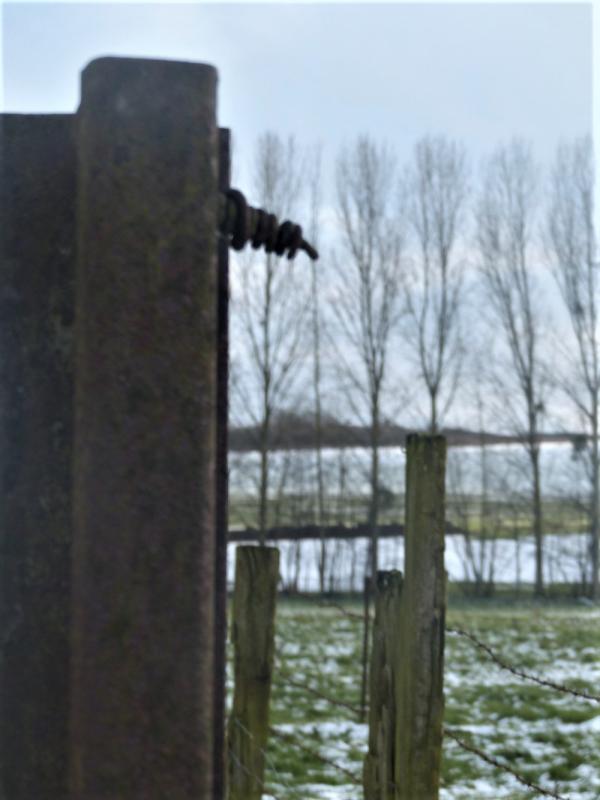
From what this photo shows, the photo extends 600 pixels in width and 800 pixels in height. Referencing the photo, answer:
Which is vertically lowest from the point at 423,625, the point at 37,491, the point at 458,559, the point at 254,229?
the point at 458,559

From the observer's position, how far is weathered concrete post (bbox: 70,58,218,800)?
941 mm

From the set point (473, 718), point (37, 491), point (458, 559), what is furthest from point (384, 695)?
point (458, 559)

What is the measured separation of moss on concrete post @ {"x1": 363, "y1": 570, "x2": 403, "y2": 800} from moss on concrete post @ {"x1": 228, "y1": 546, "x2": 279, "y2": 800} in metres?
0.58

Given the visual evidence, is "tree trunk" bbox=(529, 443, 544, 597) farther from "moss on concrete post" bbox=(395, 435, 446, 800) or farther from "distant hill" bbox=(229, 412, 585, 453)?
"moss on concrete post" bbox=(395, 435, 446, 800)

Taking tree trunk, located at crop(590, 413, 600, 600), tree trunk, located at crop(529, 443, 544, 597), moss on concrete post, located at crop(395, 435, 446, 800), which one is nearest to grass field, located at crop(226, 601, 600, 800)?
moss on concrete post, located at crop(395, 435, 446, 800)

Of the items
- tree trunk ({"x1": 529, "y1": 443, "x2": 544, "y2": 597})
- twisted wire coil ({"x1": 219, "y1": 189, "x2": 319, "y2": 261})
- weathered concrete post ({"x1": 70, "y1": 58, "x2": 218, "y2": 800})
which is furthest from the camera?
tree trunk ({"x1": 529, "y1": 443, "x2": 544, "y2": 597})

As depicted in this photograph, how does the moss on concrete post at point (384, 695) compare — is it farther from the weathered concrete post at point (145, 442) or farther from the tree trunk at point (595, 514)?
the tree trunk at point (595, 514)

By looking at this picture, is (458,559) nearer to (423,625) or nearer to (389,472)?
(389,472)

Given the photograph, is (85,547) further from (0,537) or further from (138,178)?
(138,178)

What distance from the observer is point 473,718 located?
796 cm

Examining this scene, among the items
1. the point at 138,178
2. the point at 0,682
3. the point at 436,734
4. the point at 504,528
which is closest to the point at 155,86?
the point at 138,178

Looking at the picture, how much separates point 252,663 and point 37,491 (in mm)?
2025

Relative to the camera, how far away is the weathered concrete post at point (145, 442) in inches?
37.0

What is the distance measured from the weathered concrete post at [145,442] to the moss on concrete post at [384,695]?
1359 millimetres
